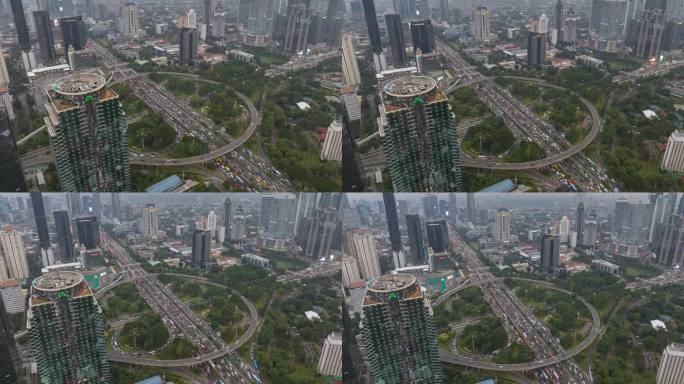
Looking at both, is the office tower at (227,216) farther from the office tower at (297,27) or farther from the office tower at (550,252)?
the office tower at (550,252)

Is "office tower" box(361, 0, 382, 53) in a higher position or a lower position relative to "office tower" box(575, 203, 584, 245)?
higher

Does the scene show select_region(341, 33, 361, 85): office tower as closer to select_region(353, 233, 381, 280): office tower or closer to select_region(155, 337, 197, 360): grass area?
select_region(353, 233, 381, 280): office tower

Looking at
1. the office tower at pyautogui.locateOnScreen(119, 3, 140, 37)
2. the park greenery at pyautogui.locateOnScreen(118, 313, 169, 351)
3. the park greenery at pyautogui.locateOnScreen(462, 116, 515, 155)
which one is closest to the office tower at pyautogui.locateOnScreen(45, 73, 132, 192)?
the office tower at pyautogui.locateOnScreen(119, 3, 140, 37)

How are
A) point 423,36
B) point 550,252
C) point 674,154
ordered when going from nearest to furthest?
point 674,154
point 423,36
point 550,252

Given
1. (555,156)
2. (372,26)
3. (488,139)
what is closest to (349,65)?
(372,26)

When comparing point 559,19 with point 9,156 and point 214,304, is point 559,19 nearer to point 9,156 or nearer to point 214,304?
point 214,304

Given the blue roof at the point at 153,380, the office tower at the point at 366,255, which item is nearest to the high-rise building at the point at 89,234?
the blue roof at the point at 153,380

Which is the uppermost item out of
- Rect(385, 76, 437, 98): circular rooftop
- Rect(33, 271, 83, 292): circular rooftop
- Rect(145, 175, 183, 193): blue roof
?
Rect(385, 76, 437, 98): circular rooftop
